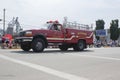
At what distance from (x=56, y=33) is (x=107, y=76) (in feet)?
40.8

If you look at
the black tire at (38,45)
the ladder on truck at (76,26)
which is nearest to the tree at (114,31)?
the ladder on truck at (76,26)

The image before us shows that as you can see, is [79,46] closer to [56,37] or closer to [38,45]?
[56,37]

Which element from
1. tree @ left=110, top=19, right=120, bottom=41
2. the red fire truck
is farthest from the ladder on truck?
tree @ left=110, top=19, right=120, bottom=41

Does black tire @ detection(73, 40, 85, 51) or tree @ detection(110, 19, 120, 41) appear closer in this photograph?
black tire @ detection(73, 40, 85, 51)

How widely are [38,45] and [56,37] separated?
1884 millimetres

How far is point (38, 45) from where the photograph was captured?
2152 cm

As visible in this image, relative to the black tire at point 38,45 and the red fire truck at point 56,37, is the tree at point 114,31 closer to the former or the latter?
the red fire truck at point 56,37

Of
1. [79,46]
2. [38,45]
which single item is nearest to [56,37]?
[38,45]

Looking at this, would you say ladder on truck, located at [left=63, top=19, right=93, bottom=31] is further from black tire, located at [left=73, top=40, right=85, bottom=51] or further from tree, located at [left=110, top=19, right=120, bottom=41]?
tree, located at [left=110, top=19, right=120, bottom=41]

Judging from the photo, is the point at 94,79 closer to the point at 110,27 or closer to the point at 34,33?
the point at 34,33

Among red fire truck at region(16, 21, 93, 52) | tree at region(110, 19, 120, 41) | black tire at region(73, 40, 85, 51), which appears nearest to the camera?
red fire truck at region(16, 21, 93, 52)

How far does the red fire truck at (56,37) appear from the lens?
2128 centimetres

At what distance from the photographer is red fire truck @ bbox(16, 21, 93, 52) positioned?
69.8 ft

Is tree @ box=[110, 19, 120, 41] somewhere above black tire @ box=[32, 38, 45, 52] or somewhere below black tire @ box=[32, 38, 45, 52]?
above
